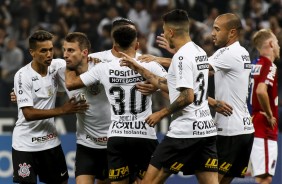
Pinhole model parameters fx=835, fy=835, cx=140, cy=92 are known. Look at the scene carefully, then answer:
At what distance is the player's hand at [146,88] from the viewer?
9.13 metres

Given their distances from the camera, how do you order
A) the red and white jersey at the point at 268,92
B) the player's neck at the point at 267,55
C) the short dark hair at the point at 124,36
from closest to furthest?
the short dark hair at the point at 124,36 → the red and white jersey at the point at 268,92 → the player's neck at the point at 267,55

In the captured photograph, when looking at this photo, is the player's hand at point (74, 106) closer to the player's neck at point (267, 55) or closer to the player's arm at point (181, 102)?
the player's arm at point (181, 102)

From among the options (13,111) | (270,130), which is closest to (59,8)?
(13,111)

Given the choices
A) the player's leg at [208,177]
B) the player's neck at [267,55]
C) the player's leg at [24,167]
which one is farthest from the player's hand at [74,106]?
the player's neck at [267,55]

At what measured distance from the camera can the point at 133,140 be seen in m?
9.29

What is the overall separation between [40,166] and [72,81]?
1188 mm

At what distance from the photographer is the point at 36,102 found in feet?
32.0

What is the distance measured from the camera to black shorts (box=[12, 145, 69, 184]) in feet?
32.1

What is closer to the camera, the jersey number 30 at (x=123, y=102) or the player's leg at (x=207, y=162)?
the player's leg at (x=207, y=162)

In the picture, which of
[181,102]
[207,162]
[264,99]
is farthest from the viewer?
[264,99]

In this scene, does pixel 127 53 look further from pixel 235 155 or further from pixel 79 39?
pixel 235 155

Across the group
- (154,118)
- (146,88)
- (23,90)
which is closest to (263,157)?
(146,88)

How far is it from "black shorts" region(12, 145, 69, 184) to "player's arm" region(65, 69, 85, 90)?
2.97 ft

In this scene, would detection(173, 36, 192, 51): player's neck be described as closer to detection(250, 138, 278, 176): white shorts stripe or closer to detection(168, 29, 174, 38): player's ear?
detection(168, 29, 174, 38): player's ear
